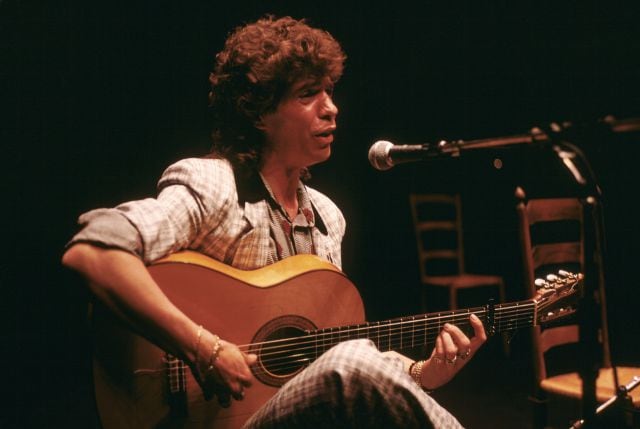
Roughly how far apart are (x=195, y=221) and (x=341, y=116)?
4.02 meters

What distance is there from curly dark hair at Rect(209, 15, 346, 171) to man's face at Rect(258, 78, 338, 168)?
0.03 m

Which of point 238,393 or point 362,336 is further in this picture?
point 362,336

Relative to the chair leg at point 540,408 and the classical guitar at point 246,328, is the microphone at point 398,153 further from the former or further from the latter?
the chair leg at point 540,408

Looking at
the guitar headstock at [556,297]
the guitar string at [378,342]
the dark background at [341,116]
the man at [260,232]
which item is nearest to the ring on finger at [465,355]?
the man at [260,232]

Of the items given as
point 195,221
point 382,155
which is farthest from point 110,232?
point 382,155

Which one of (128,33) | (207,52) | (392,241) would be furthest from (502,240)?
(128,33)

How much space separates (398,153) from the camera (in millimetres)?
1458

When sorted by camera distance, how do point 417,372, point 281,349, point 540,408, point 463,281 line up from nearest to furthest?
point 281,349
point 417,372
point 540,408
point 463,281

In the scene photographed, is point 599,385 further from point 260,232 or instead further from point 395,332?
point 260,232

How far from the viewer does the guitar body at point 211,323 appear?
1.53 m

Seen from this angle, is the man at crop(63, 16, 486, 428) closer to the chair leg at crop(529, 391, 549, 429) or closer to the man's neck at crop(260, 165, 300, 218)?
the man's neck at crop(260, 165, 300, 218)

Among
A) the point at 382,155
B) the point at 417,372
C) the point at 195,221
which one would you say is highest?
the point at 382,155

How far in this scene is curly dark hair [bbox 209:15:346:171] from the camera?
2.06 metres

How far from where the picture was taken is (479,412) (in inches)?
142
